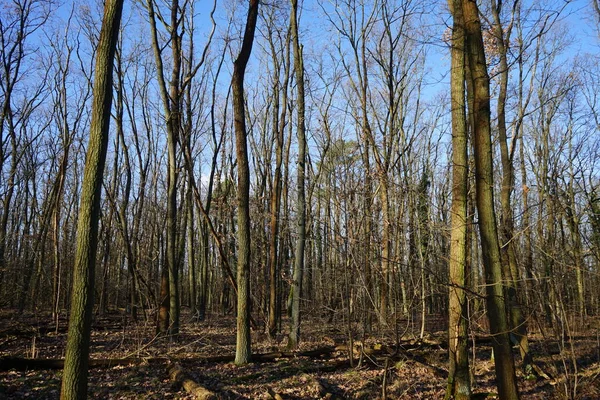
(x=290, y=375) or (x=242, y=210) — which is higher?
(x=242, y=210)

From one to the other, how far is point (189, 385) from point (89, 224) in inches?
114

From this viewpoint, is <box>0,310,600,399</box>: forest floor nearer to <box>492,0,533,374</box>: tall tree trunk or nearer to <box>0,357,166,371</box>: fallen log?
<box>0,357,166,371</box>: fallen log

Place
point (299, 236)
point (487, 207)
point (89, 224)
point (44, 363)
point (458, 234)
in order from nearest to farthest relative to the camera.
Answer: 1. point (89, 224)
2. point (487, 207)
3. point (458, 234)
4. point (44, 363)
5. point (299, 236)

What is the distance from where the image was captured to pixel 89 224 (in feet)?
16.0

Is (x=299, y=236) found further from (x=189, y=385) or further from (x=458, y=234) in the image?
(x=458, y=234)

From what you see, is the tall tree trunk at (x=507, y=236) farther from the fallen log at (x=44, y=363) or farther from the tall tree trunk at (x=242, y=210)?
the fallen log at (x=44, y=363)

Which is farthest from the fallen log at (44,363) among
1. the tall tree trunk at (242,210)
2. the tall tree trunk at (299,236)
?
the tall tree trunk at (299,236)

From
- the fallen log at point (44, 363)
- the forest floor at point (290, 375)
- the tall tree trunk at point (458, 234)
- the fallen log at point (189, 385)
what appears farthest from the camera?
the fallen log at point (44, 363)

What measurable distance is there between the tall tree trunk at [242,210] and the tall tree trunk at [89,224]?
3.58m

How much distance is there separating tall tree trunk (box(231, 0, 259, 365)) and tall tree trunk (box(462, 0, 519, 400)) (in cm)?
460

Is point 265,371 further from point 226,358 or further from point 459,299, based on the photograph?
point 459,299

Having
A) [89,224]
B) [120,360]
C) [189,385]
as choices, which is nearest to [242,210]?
[189,385]

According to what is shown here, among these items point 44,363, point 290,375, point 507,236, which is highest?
point 507,236

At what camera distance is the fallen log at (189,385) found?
19.0 feet
